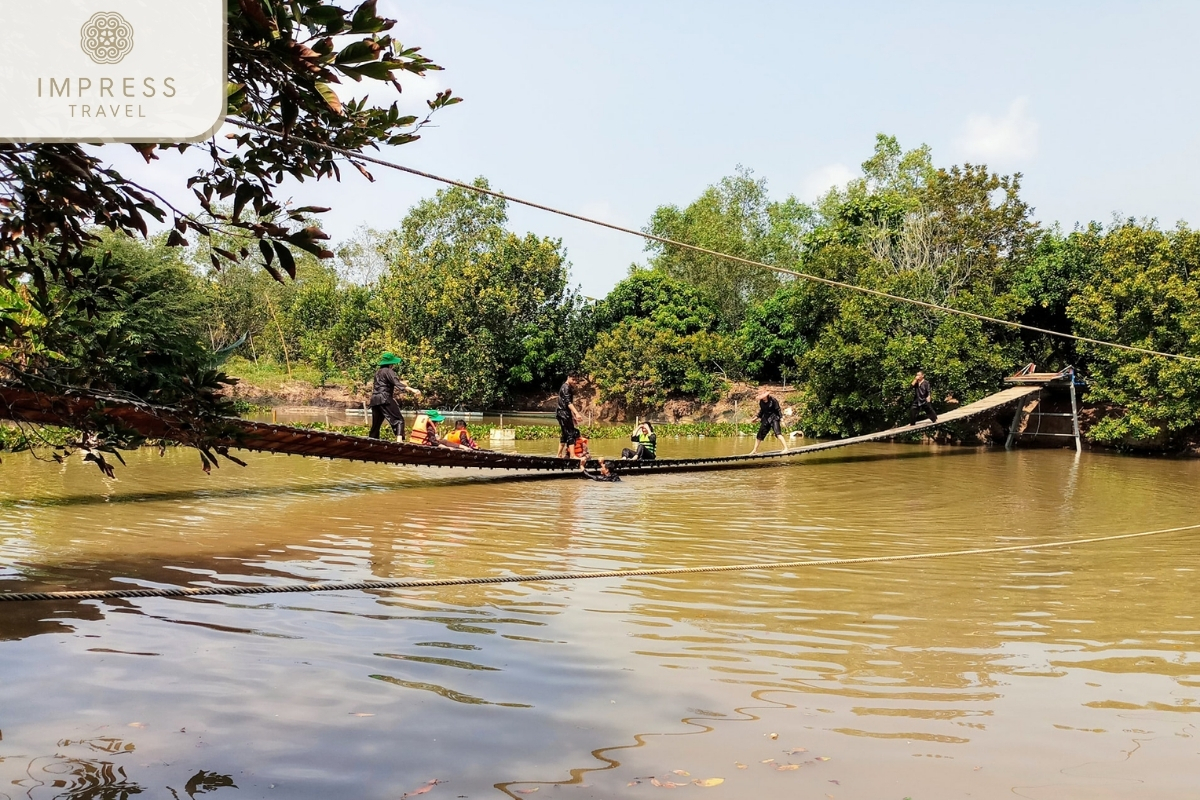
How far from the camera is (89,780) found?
2.78 m

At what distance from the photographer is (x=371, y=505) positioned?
954cm

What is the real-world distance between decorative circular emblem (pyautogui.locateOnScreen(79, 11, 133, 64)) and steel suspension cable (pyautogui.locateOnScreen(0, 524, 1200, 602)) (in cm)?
291

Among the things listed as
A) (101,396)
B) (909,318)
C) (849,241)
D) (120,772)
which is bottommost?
(120,772)

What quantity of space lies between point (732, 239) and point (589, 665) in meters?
38.9

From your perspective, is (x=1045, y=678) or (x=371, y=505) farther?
(x=371, y=505)

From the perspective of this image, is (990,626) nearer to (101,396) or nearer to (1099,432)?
(101,396)

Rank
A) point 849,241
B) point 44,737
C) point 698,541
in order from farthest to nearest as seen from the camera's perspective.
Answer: point 849,241 → point 698,541 → point 44,737

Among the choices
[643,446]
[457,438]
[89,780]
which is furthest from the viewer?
[643,446]

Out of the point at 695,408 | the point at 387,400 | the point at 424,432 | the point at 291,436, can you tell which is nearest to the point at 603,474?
the point at 424,432

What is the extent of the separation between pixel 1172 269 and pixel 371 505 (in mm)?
17391

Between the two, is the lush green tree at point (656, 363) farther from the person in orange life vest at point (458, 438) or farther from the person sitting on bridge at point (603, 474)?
the person in orange life vest at point (458, 438)

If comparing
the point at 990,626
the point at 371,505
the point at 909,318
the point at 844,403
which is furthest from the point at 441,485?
the point at 909,318

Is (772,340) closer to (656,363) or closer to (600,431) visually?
(656,363)

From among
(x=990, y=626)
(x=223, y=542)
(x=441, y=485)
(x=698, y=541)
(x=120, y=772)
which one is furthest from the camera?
(x=441, y=485)
